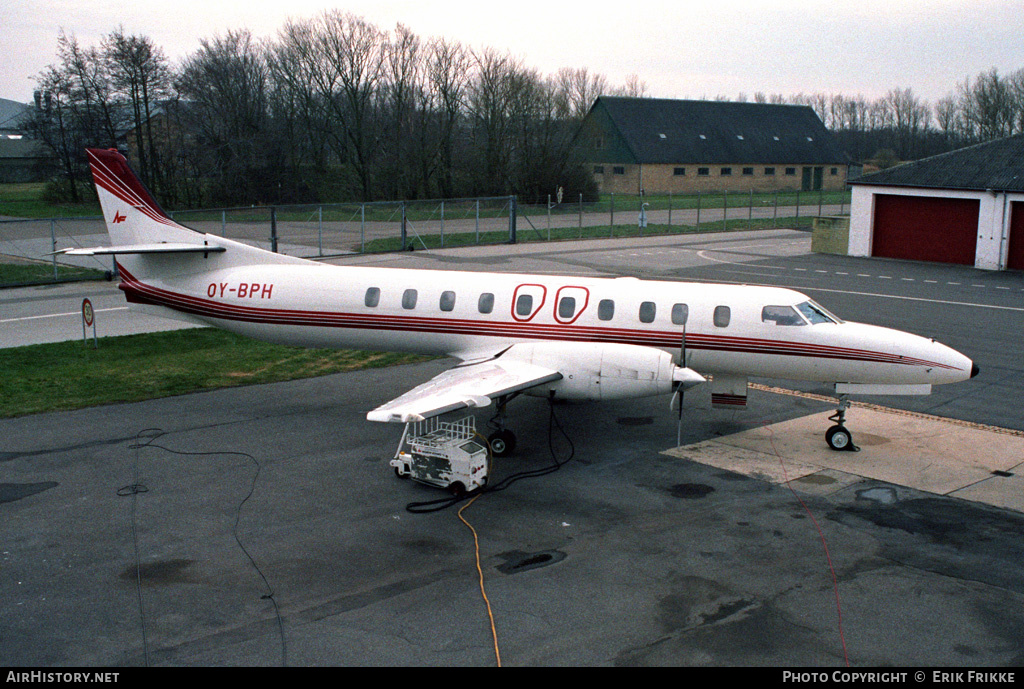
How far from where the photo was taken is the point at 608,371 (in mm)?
15656

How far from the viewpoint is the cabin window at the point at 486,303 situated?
18188 mm

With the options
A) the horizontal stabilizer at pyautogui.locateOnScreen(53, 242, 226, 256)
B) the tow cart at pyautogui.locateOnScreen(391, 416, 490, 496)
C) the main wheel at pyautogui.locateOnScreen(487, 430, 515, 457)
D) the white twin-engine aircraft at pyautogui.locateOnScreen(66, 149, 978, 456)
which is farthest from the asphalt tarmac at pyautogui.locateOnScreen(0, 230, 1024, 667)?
the horizontal stabilizer at pyautogui.locateOnScreen(53, 242, 226, 256)

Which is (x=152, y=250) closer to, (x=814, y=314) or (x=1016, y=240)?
(x=814, y=314)

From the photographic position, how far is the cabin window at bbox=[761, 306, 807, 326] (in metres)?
16.9

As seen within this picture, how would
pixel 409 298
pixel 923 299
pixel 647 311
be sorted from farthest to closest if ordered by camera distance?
1. pixel 923 299
2. pixel 409 298
3. pixel 647 311

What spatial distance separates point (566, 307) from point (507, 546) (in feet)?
21.5

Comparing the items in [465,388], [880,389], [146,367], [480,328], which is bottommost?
[146,367]

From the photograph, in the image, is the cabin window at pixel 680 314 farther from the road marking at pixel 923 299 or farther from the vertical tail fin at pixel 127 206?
the road marking at pixel 923 299

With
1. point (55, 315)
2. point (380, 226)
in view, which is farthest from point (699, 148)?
point (55, 315)

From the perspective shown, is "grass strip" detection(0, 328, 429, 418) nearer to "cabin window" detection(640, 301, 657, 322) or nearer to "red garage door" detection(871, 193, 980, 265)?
"cabin window" detection(640, 301, 657, 322)

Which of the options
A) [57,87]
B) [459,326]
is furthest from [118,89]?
[459,326]

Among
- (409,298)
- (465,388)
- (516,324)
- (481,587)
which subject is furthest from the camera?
(409,298)

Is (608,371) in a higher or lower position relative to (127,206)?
lower
